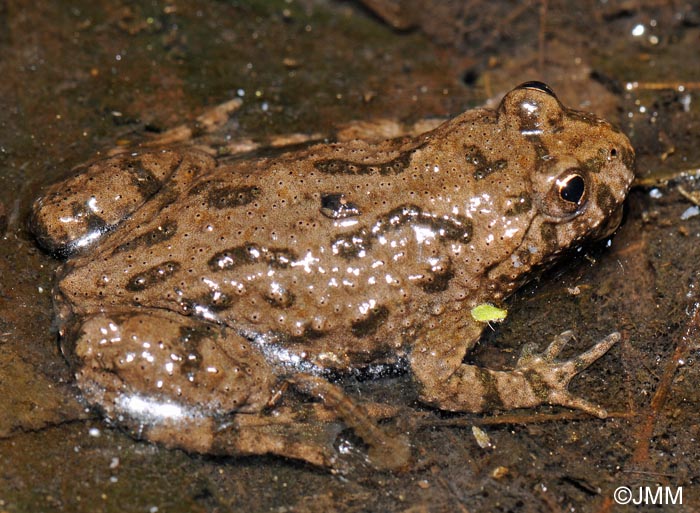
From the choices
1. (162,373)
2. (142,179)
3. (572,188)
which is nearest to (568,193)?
(572,188)

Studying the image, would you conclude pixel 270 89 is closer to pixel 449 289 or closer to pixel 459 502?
pixel 449 289

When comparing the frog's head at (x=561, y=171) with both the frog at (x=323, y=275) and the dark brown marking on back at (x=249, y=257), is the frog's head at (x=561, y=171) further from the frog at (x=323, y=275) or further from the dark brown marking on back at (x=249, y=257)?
the dark brown marking on back at (x=249, y=257)

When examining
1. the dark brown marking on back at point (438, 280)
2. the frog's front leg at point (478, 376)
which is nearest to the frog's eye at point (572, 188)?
the dark brown marking on back at point (438, 280)

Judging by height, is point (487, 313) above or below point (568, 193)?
below

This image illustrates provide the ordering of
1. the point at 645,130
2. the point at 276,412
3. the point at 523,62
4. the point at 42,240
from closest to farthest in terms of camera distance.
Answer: the point at 276,412
the point at 42,240
the point at 645,130
the point at 523,62

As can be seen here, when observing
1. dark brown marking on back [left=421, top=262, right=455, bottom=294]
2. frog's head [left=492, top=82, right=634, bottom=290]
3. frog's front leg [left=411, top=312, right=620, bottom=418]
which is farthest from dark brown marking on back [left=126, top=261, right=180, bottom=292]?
frog's head [left=492, top=82, right=634, bottom=290]

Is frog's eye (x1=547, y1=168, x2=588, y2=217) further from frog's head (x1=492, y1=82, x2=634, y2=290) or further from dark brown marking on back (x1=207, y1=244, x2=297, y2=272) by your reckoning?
dark brown marking on back (x1=207, y1=244, x2=297, y2=272)

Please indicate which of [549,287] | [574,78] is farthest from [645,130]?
[549,287]

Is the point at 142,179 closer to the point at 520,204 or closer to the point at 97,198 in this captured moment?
the point at 97,198
